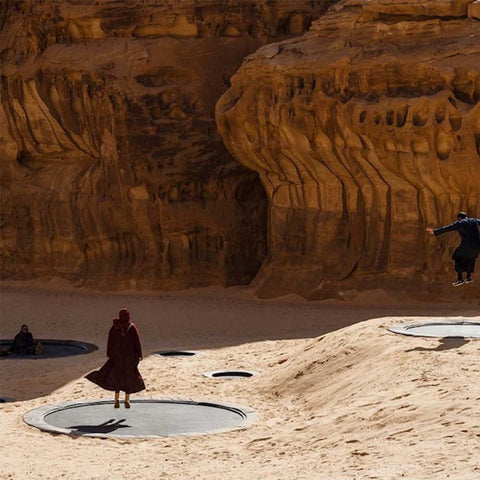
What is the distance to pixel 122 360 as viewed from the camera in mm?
14938

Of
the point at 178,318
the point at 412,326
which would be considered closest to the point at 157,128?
the point at 178,318

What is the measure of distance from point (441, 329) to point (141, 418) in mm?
4804

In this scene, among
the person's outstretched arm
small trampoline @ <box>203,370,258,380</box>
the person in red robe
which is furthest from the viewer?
small trampoline @ <box>203,370,258,380</box>

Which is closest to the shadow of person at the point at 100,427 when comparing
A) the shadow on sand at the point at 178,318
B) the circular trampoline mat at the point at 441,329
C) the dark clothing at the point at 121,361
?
the dark clothing at the point at 121,361

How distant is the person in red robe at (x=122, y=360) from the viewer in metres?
14.9

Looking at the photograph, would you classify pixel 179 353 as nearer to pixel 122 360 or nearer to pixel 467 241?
pixel 122 360

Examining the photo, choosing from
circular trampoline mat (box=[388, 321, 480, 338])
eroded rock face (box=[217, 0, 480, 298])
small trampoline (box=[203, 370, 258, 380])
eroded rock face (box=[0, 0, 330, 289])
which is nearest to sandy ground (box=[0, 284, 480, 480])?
small trampoline (box=[203, 370, 258, 380])

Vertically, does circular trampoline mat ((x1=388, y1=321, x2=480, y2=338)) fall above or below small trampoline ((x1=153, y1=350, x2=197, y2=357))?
above

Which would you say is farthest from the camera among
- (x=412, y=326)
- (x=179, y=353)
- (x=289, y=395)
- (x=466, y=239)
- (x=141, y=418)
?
(x=179, y=353)

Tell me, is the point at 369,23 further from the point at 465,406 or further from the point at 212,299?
the point at 465,406

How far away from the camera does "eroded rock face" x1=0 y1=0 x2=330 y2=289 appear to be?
1077 inches

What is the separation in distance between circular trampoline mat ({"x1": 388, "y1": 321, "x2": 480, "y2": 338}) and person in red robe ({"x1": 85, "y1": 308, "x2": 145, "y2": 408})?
3.83 metres

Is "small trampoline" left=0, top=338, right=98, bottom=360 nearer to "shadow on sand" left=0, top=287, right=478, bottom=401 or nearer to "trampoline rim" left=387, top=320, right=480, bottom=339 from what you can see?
"shadow on sand" left=0, top=287, right=478, bottom=401

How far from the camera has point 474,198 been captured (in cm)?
2308
